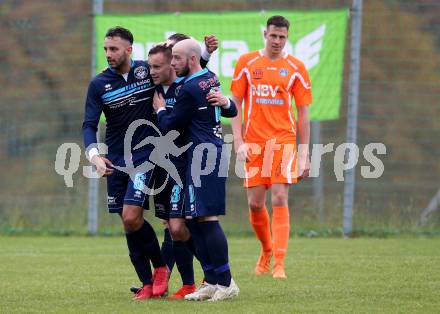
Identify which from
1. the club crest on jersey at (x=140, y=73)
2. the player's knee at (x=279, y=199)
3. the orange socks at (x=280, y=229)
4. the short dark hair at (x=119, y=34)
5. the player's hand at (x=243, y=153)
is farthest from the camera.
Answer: the player's knee at (x=279, y=199)

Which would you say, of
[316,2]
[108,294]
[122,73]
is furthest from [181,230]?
[316,2]

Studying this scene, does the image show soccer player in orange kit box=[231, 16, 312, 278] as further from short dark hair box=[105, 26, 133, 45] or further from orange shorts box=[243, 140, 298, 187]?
short dark hair box=[105, 26, 133, 45]

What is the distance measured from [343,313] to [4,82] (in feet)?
28.3

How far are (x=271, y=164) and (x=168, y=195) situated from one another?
5.57 feet

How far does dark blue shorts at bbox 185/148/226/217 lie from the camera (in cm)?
646

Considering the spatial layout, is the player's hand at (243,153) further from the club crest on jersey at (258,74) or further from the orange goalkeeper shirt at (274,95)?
the club crest on jersey at (258,74)

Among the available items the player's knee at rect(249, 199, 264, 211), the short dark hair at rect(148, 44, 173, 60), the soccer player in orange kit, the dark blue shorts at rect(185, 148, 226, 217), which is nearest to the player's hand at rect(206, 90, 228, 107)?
the dark blue shorts at rect(185, 148, 226, 217)

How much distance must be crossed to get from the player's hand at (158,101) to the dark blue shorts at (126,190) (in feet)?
1.57

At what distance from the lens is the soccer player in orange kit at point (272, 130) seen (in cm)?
845

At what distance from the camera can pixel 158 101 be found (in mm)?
6762

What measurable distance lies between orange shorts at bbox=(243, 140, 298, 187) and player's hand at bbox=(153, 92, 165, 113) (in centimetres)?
172

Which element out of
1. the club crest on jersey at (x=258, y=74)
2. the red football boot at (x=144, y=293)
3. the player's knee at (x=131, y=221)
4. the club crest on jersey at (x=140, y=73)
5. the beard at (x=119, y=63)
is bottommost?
the red football boot at (x=144, y=293)

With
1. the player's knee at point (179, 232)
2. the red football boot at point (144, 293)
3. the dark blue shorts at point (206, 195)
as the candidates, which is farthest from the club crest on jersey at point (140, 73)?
the red football boot at point (144, 293)

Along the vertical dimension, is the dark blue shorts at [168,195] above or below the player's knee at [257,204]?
above
